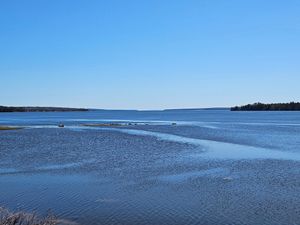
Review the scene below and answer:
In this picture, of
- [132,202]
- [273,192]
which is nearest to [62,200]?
[132,202]

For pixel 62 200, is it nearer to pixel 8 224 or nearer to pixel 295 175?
pixel 8 224

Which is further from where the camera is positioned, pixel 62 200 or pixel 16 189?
pixel 16 189

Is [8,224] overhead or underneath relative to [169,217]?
overhead

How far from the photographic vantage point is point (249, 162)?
83.3 feet

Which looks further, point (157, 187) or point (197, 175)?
point (197, 175)

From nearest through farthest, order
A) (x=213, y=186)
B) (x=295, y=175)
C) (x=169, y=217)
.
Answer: (x=169, y=217), (x=213, y=186), (x=295, y=175)

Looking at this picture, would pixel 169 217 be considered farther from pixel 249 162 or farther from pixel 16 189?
pixel 249 162

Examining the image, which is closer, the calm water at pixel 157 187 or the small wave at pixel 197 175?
the calm water at pixel 157 187

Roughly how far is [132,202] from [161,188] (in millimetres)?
2679

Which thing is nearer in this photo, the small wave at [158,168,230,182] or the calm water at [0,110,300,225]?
the calm water at [0,110,300,225]

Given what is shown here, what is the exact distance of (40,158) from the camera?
90.6 feet

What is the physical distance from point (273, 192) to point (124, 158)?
12.9 m

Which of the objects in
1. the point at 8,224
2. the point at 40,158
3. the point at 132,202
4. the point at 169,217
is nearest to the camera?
the point at 8,224

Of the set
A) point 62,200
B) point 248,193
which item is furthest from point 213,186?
point 62,200
